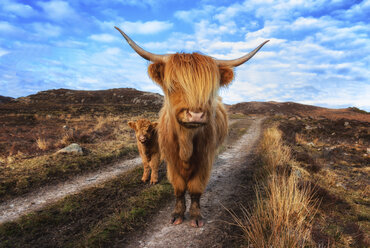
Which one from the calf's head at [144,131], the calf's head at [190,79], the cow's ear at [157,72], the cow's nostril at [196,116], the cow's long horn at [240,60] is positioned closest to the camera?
the cow's nostril at [196,116]

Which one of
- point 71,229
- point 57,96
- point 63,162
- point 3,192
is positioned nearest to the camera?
point 71,229

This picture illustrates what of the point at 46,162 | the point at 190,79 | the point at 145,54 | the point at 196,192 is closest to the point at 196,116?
the point at 190,79

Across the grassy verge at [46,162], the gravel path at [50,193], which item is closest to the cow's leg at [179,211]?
the gravel path at [50,193]

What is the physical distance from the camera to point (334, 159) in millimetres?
8844

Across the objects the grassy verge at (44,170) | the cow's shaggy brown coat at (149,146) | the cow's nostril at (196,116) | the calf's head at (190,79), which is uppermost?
the calf's head at (190,79)

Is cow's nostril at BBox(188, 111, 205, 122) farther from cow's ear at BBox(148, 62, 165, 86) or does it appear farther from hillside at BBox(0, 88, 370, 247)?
hillside at BBox(0, 88, 370, 247)

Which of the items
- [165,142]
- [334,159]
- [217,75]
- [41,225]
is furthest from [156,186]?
[334,159]

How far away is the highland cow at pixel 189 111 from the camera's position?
254 centimetres

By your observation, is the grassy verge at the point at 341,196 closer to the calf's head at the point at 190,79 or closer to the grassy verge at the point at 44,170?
the calf's head at the point at 190,79

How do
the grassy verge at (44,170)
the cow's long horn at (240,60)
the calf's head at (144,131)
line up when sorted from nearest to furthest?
the cow's long horn at (240,60) < the grassy verge at (44,170) < the calf's head at (144,131)

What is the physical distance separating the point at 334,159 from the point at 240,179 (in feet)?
19.1

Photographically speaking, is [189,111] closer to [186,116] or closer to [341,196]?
[186,116]

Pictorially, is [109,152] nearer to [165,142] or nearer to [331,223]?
[165,142]

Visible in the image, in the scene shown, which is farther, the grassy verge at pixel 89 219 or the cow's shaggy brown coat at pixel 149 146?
the cow's shaggy brown coat at pixel 149 146
